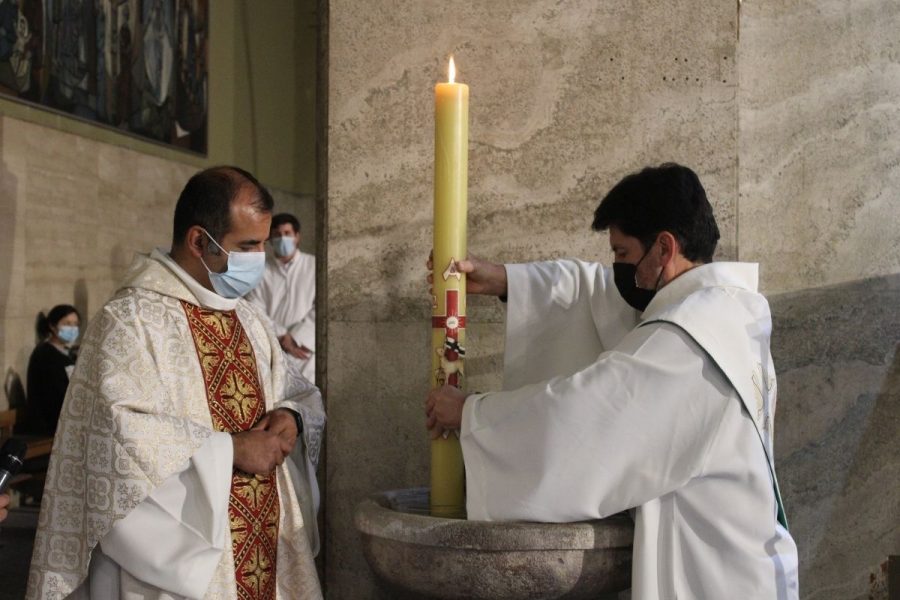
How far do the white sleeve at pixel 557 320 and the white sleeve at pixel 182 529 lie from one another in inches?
32.3

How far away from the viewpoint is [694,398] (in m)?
2.38

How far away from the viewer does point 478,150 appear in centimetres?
331

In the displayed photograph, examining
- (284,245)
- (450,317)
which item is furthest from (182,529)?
(284,245)

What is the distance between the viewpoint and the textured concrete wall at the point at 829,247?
3234 mm

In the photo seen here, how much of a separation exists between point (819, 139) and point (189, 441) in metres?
1.95

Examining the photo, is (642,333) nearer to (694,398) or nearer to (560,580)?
(694,398)

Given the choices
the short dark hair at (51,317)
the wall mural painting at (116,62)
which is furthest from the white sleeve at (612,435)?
the wall mural painting at (116,62)

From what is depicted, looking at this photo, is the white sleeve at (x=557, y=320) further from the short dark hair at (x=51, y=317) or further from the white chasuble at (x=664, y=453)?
the short dark hair at (x=51, y=317)

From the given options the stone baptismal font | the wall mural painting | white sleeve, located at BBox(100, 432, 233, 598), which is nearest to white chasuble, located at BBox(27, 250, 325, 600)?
white sleeve, located at BBox(100, 432, 233, 598)

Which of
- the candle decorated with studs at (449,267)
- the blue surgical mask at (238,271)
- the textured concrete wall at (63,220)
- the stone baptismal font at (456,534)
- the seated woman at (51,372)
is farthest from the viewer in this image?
the textured concrete wall at (63,220)

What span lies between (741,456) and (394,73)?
5.16ft

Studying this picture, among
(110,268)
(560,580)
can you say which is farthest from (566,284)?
(110,268)

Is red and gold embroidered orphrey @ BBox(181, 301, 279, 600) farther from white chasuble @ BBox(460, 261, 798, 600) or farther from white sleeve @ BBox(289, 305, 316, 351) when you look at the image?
white sleeve @ BBox(289, 305, 316, 351)

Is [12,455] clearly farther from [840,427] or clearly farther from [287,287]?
[287,287]
